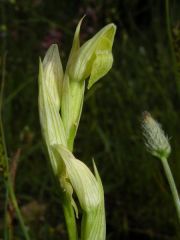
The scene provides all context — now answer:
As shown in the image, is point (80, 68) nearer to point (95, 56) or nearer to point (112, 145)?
point (95, 56)

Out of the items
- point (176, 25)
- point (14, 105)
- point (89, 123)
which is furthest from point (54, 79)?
point (14, 105)

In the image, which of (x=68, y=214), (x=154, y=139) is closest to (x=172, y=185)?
(x=154, y=139)

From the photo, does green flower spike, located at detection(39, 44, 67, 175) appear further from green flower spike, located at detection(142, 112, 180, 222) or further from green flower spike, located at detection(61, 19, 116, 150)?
green flower spike, located at detection(142, 112, 180, 222)

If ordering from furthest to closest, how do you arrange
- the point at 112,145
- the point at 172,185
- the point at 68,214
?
1. the point at 112,145
2. the point at 68,214
3. the point at 172,185

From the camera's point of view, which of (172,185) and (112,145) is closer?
(172,185)

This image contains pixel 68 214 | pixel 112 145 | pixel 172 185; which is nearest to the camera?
pixel 172 185

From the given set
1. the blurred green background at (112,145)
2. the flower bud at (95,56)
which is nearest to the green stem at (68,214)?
the flower bud at (95,56)
